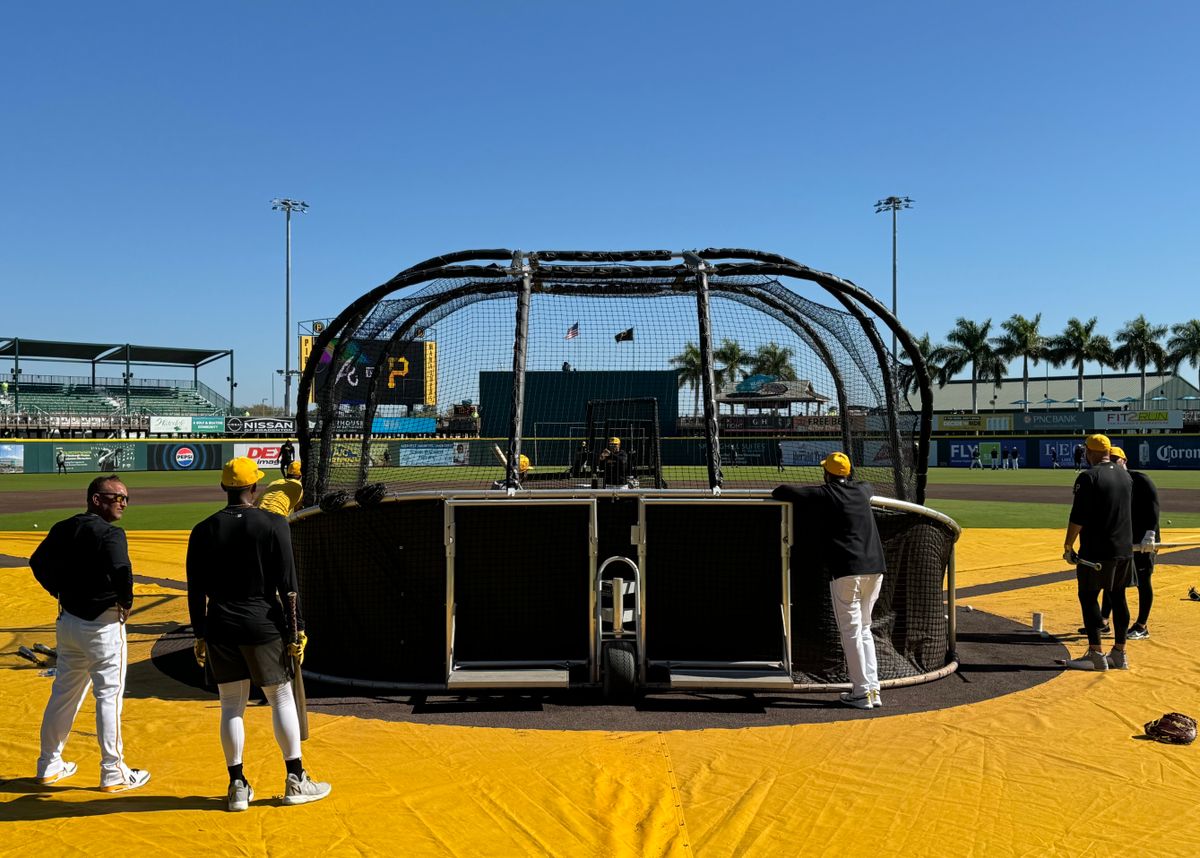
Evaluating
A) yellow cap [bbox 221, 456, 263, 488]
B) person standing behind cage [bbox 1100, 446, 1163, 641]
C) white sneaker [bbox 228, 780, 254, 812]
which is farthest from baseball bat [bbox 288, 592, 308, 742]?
person standing behind cage [bbox 1100, 446, 1163, 641]

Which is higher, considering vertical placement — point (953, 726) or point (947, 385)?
point (947, 385)

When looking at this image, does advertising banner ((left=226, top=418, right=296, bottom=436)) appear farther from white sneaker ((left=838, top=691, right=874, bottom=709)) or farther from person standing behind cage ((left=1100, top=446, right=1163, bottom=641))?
white sneaker ((left=838, top=691, right=874, bottom=709))

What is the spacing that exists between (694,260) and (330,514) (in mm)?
3744

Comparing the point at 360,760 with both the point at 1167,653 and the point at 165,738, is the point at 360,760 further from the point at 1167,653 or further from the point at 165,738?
the point at 1167,653

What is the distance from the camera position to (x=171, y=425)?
57.3 metres

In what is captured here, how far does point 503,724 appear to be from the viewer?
572 centimetres

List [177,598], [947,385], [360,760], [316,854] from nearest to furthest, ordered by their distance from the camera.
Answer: [316,854], [360,760], [177,598], [947,385]

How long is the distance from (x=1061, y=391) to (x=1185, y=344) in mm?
10119

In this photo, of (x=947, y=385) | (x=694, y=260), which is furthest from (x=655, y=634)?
(x=947, y=385)

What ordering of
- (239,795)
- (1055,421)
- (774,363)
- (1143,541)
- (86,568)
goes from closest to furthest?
1. (239,795)
2. (86,568)
3. (1143,541)
4. (774,363)
5. (1055,421)

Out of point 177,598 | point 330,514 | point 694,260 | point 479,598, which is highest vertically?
point 694,260

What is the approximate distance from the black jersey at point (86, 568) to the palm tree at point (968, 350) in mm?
76524

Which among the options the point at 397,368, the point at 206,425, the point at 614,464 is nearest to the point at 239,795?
the point at 397,368

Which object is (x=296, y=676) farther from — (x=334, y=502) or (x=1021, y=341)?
(x=1021, y=341)
